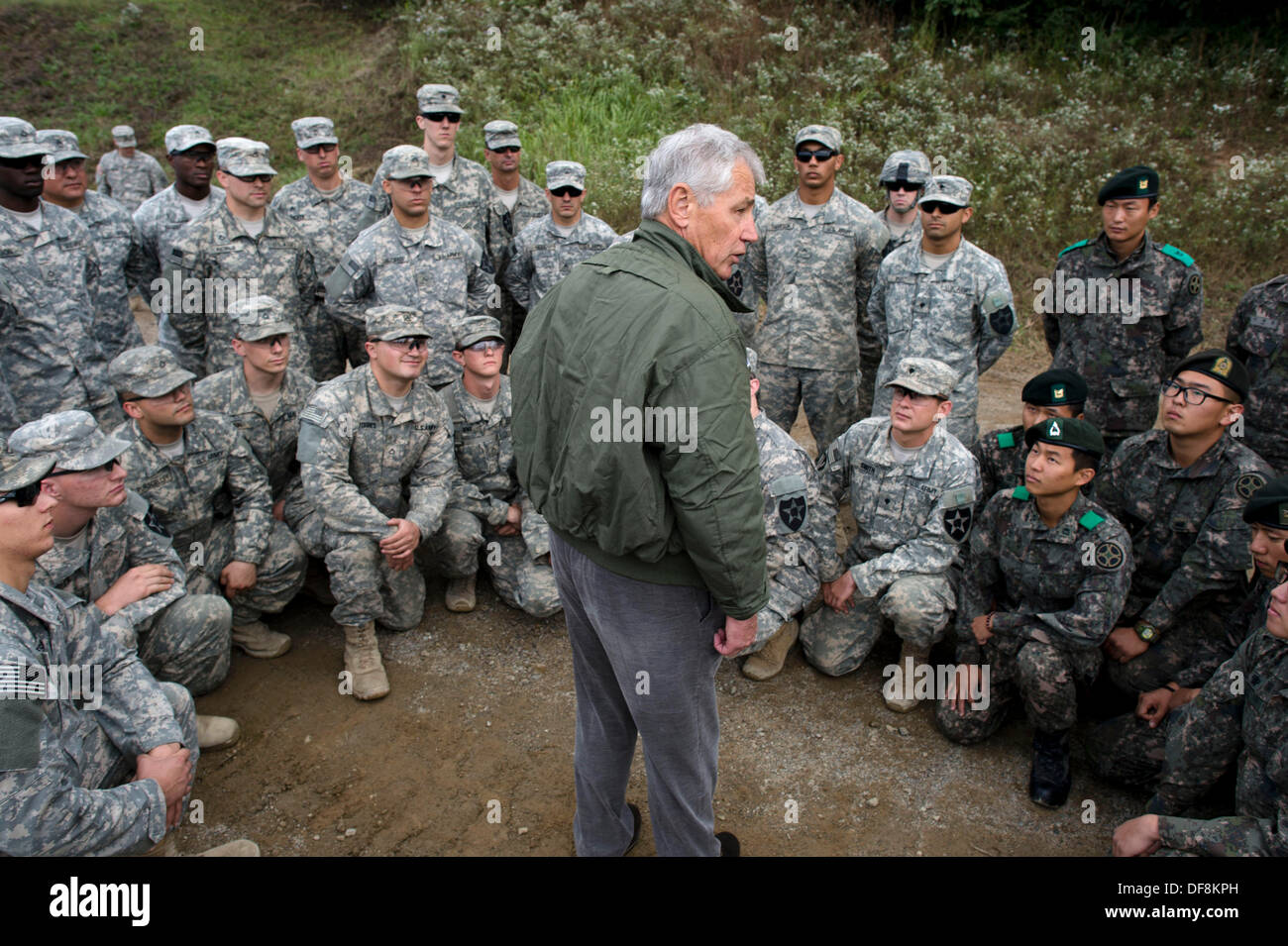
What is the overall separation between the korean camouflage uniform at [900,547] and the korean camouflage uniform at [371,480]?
202 centimetres

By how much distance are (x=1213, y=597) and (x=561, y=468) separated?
3.06 metres

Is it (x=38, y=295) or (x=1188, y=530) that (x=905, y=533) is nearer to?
(x=1188, y=530)

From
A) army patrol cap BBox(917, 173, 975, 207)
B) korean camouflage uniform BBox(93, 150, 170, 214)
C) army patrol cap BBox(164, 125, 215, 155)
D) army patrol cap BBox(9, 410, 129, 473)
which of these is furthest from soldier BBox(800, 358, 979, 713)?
korean camouflage uniform BBox(93, 150, 170, 214)

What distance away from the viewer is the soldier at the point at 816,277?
18.4 feet

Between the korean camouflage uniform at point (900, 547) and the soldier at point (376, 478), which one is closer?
the korean camouflage uniform at point (900, 547)

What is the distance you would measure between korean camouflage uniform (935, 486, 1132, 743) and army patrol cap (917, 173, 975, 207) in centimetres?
183

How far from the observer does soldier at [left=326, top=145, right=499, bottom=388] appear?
5.43m

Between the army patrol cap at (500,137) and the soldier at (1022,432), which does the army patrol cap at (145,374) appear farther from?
the soldier at (1022,432)

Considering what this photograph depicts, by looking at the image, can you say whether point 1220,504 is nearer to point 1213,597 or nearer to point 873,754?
point 1213,597

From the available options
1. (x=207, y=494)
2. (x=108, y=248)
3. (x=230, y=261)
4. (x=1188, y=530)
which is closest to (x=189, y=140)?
(x=108, y=248)

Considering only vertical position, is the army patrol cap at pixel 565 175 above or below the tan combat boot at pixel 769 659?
above

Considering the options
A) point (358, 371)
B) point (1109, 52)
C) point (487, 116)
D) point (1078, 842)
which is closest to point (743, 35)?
point (487, 116)

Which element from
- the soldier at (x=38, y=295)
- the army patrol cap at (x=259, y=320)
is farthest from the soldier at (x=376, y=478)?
the soldier at (x=38, y=295)

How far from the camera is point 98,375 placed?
537cm
